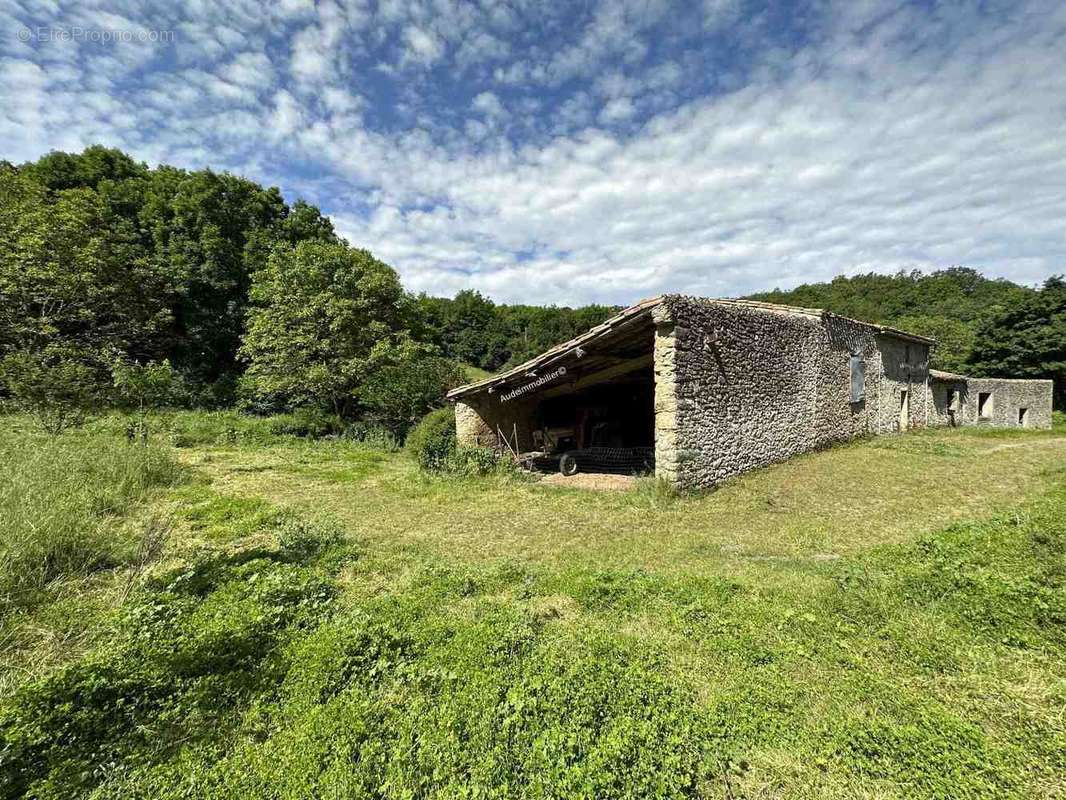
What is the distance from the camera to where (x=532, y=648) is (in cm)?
301

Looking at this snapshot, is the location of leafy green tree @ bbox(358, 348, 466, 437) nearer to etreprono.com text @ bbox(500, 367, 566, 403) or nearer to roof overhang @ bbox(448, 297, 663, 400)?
roof overhang @ bbox(448, 297, 663, 400)

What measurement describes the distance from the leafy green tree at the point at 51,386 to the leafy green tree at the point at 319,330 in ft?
35.0

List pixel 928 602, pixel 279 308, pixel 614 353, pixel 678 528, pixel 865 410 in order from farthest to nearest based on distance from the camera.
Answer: pixel 279 308 < pixel 865 410 < pixel 614 353 < pixel 678 528 < pixel 928 602

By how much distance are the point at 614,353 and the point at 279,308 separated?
15.1 meters

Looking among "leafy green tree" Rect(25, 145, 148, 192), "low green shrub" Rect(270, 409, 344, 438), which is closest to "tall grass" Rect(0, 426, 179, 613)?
"low green shrub" Rect(270, 409, 344, 438)

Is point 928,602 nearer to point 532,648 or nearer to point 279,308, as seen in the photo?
point 532,648

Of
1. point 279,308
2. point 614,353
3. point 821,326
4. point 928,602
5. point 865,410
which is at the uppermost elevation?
point 279,308

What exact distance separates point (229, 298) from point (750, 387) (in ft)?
79.8

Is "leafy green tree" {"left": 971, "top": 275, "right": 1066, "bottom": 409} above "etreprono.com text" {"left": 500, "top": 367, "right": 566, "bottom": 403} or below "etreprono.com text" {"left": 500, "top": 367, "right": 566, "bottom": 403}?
above

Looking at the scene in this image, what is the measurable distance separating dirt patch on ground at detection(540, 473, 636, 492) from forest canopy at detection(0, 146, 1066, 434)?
670 cm

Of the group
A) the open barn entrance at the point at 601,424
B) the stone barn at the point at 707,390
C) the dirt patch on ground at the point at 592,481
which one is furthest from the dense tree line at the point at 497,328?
the dirt patch on ground at the point at 592,481

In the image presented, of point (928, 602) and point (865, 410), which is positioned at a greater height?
point (865, 410)

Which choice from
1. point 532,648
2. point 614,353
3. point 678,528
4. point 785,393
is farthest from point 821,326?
point 532,648

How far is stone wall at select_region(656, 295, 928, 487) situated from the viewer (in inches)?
298
